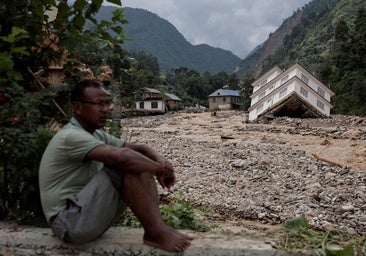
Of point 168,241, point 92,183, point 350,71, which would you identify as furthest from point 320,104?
point 92,183

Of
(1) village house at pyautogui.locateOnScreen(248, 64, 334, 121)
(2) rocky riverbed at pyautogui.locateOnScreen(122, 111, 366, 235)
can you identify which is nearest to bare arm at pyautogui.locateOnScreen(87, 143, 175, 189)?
(2) rocky riverbed at pyautogui.locateOnScreen(122, 111, 366, 235)

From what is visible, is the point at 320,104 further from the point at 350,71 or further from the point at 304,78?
the point at 350,71

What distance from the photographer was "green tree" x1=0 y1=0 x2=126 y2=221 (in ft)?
10.1

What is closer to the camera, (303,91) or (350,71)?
(303,91)

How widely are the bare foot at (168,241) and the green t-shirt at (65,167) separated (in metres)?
0.62

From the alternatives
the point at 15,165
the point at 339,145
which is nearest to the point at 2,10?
the point at 15,165

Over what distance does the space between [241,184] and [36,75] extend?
21.6 ft

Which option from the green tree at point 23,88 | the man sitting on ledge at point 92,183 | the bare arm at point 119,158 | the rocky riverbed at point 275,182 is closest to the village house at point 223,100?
the rocky riverbed at point 275,182

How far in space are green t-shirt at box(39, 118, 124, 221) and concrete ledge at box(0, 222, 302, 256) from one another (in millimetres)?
248

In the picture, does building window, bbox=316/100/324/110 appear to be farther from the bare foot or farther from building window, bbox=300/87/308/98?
the bare foot

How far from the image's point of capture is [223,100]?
66000mm

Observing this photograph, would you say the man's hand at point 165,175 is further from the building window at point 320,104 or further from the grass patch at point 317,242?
the building window at point 320,104

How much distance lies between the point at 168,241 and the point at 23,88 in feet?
5.81

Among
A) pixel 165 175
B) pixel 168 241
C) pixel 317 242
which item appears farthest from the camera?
pixel 165 175
